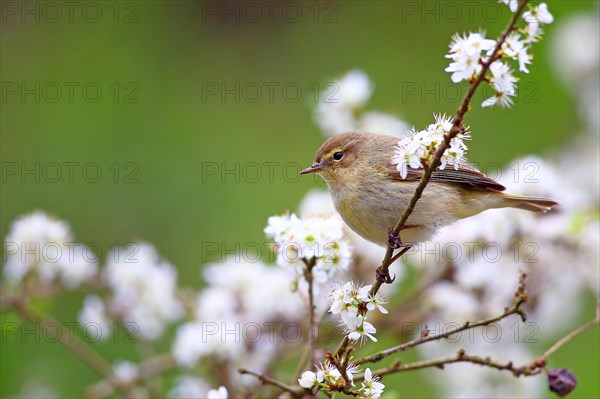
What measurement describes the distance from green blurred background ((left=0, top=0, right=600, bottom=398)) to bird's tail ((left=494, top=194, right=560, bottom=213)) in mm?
2945

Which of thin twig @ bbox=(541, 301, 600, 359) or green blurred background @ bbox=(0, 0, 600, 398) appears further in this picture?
green blurred background @ bbox=(0, 0, 600, 398)

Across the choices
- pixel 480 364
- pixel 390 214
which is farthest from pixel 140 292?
pixel 480 364

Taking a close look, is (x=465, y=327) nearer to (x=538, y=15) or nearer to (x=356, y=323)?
(x=356, y=323)

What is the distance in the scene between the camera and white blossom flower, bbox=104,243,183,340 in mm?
3703

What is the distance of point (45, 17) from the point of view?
A: 7816mm

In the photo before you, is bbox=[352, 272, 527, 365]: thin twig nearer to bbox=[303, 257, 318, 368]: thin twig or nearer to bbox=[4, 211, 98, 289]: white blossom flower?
bbox=[303, 257, 318, 368]: thin twig

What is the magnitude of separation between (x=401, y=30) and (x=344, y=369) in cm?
630

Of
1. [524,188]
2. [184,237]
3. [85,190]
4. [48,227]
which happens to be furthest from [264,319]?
[85,190]

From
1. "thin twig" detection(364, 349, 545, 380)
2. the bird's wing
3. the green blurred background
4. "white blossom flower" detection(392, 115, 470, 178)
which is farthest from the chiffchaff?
the green blurred background

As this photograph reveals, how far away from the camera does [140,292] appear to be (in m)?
3.79

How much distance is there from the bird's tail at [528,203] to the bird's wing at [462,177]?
13cm

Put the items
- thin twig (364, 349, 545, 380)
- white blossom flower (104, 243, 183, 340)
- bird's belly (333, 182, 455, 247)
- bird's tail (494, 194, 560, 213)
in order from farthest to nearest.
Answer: white blossom flower (104, 243, 183, 340)
bird's tail (494, 194, 560, 213)
bird's belly (333, 182, 455, 247)
thin twig (364, 349, 545, 380)

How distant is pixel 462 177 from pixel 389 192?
314 mm

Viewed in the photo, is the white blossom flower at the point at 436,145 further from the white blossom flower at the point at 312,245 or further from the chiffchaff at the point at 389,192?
the chiffchaff at the point at 389,192
